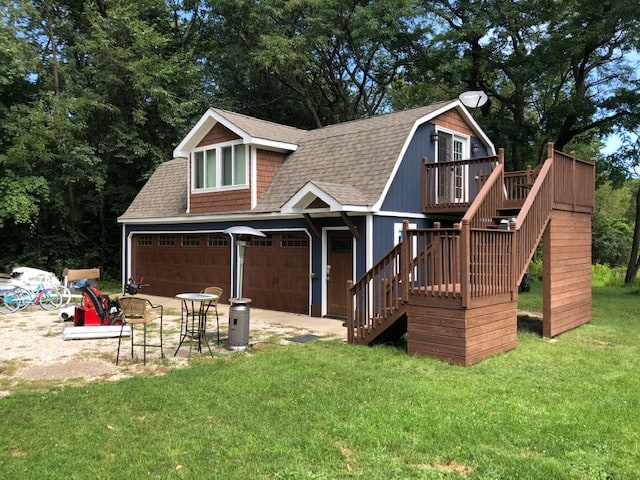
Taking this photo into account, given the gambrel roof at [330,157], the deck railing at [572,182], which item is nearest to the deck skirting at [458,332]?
the deck railing at [572,182]

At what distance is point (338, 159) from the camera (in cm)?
1274

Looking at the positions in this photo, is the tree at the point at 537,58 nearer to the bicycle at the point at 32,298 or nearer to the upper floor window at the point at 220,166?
the upper floor window at the point at 220,166

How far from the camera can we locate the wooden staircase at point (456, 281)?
7.09m

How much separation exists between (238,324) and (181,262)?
8.13 m

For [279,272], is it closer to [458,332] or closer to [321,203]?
[321,203]

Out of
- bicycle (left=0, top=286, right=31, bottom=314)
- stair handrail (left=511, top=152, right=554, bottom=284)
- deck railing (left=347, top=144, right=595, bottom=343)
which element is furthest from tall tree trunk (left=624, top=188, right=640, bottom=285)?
bicycle (left=0, top=286, right=31, bottom=314)

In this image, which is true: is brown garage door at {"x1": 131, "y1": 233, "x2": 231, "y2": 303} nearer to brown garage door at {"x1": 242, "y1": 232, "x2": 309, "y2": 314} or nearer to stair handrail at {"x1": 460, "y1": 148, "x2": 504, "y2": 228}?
brown garage door at {"x1": 242, "y1": 232, "x2": 309, "y2": 314}

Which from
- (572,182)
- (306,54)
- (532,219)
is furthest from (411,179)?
(306,54)

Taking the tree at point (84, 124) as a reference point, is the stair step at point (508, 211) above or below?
below

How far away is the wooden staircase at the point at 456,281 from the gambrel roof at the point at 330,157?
2569 mm

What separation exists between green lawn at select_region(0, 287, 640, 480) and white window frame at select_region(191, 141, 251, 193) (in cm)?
749

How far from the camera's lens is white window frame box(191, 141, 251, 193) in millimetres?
13766

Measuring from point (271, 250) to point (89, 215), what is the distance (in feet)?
43.0

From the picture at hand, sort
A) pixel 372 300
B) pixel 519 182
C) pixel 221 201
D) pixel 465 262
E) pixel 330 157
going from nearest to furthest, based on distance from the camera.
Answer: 1. pixel 465 262
2. pixel 372 300
3. pixel 519 182
4. pixel 330 157
5. pixel 221 201
